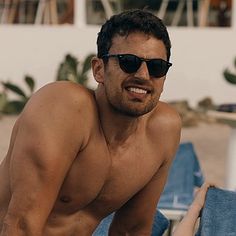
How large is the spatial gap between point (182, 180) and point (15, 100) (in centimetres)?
669

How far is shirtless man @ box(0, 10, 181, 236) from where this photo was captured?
7.38 feet

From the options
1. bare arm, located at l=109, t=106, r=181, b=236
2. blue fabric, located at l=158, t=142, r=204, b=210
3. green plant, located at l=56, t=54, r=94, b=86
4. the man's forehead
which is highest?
the man's forehead

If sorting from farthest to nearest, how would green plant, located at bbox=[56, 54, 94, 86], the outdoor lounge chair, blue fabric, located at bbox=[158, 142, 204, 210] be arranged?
1. green plant, located at bbox=[56, 54, 94, 86]
2. blue fabric, located at bbox=[158, 142, 204, 210]
3. the outdoor lounge chair

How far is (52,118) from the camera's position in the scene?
7.44ft

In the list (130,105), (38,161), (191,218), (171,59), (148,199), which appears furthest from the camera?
(171,59)

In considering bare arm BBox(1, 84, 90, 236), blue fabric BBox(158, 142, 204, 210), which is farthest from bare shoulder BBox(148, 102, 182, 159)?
blue fabric BBox(158, 142, 204, 210)

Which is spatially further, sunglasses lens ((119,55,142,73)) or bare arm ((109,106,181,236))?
bare arm ((109,106,181,236))

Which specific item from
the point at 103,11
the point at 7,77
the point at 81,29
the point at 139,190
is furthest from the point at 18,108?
the point at 139,190

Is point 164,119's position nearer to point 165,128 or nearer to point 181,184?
point 165,128

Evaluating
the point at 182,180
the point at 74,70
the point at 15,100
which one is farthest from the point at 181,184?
the point at 15,100

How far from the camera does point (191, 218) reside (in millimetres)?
3283

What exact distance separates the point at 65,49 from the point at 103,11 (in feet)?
4.33

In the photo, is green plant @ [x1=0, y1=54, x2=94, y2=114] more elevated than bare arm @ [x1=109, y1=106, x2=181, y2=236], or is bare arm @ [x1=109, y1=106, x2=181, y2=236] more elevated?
bare arm @ [x1=109, y1=106, x2=181, y2=236]

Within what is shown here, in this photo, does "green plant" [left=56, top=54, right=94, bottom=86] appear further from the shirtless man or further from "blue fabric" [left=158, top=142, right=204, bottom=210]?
the shirtless man
